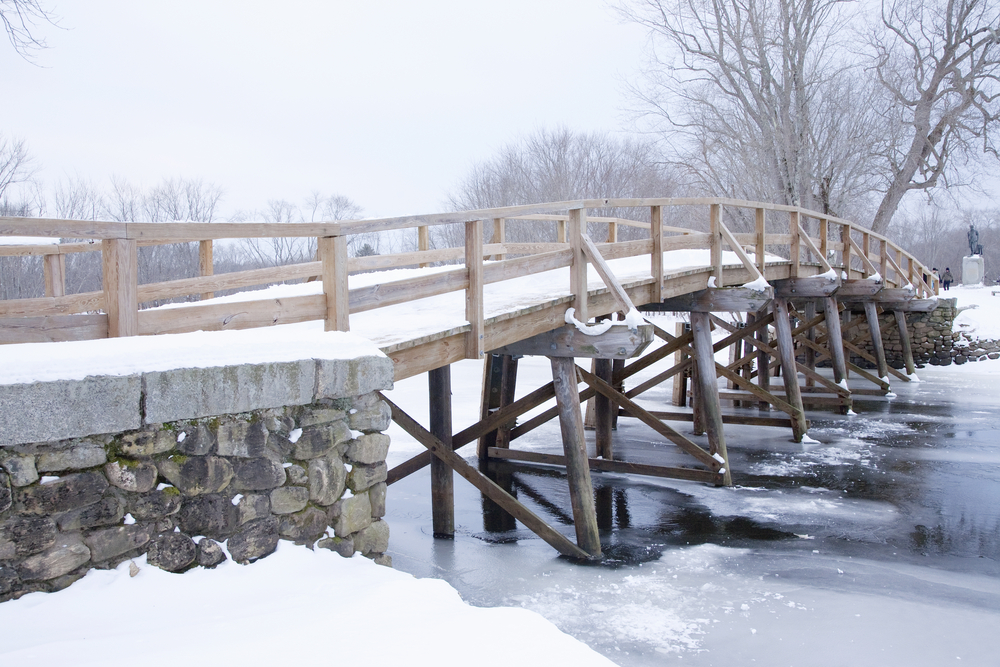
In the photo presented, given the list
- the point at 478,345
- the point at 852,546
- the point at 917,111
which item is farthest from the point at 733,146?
the point at 478,345

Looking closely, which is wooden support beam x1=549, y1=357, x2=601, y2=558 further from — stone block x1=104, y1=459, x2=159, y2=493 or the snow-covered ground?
stone block x1=104, y1=459, x2=159, y2=493

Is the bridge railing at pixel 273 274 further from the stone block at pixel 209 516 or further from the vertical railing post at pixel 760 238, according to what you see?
the vertical railing post at pixel 760 238

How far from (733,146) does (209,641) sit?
2131 cm

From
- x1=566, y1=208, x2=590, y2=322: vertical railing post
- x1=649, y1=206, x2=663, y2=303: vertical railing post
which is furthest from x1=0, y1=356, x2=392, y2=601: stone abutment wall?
x1=649, y1=206, x2=663, y2=303: vertical railing post

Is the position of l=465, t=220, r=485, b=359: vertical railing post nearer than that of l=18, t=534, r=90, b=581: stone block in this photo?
No

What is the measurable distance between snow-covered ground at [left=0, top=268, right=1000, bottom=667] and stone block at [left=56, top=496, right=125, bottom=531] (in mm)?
187

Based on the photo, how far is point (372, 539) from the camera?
4.10 meters

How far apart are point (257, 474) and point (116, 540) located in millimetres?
613

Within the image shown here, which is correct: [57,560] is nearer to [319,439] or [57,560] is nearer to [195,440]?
[195,440]

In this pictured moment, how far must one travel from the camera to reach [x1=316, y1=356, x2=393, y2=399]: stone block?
12.5ft

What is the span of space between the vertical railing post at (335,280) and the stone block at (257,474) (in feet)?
2.71

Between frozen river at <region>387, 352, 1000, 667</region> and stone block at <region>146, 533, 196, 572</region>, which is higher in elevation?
stone block at <region>146, 533, 196, 572</region>

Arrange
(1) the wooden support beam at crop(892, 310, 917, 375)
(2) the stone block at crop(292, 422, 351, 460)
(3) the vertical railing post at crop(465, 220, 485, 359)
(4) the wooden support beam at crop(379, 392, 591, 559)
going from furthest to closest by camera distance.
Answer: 1. (1) the wooden support beam at crop(892, 310, 917, 375)
2. (4) the wooden support beam at crop(379, 392, 591, 559)
3. (3) the vertical railing post at crop(465, 220, 485, 359)
4. (2) the stone block at crop(292, 422, 351, 460)

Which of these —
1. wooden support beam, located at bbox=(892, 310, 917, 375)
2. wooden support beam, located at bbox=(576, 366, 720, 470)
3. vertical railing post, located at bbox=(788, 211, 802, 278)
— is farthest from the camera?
wooden support beam, located at bbox=(892, 310, 917, 375)
